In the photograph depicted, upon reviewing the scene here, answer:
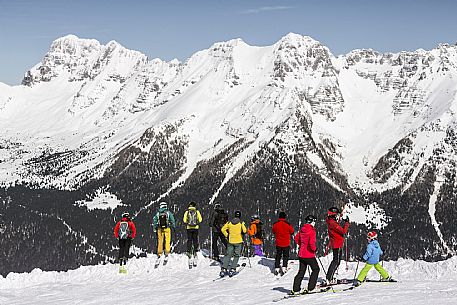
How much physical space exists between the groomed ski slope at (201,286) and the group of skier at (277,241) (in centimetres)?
83

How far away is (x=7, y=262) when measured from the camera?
569 feet

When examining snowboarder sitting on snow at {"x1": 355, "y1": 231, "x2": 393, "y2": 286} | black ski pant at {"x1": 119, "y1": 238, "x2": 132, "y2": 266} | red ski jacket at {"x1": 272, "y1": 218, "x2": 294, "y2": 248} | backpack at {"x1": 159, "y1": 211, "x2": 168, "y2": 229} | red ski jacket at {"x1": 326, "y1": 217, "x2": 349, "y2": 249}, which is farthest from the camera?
backpack at {"x1": 159, "y1": 211, "x2": 168, "y2": 229}

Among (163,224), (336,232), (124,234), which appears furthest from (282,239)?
(124,234)

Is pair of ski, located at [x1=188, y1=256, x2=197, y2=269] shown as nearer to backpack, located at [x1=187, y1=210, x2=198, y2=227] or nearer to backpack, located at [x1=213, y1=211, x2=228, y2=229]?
backpack, located at [x1=187, y1=210, x2=198, y2=227]

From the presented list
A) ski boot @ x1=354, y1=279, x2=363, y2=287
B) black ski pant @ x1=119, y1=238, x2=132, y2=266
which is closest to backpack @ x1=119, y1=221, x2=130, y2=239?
black ski pant @ x1=119, y1=238, x2=132, y2=266

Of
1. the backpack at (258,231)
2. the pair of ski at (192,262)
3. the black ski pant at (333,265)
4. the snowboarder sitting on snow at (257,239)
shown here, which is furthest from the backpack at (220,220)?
the black ski pant at (333,265)

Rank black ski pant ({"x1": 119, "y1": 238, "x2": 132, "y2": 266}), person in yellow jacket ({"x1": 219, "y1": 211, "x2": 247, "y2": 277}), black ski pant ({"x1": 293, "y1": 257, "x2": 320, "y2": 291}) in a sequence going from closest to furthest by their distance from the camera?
black ski pant ({"x1": 293, "y1": 257, "x2": 320, "y2": 291}) → person in yellow jacket ({"x1": 219, "y1": 211, "x2": 247, "y2": 277}) → black ski pant ({"x1": 119, "y1": 238, "x2": 132, "y2": 266})

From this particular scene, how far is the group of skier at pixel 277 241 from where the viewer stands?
2781 centimetres

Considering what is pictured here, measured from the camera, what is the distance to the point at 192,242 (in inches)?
1539

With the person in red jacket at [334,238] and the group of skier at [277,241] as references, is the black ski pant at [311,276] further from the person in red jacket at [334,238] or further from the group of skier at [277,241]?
the person in red jacket at [334,238]

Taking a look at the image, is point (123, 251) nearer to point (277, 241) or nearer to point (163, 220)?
point (163, 220)

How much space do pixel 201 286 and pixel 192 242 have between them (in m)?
6.54

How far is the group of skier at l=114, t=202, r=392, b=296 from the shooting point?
2781 cm

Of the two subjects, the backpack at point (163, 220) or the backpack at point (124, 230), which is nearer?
the backpack at point (124, 230)
